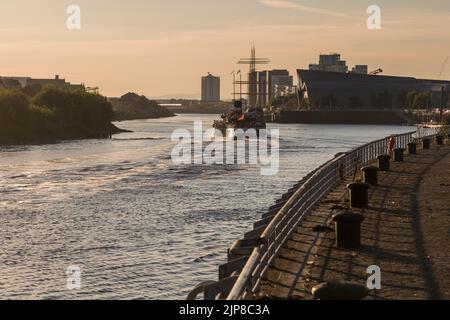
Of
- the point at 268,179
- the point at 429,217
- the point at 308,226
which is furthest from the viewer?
the point at 268,179

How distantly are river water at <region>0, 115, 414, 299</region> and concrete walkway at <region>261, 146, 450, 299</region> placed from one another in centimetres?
502

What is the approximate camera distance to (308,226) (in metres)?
25.3

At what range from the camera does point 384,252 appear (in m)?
21.0

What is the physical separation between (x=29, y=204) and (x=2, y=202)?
2476mm

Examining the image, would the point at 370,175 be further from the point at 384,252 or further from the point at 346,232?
the point at 384,252

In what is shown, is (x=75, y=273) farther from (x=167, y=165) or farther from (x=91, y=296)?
(x=167, y=165)

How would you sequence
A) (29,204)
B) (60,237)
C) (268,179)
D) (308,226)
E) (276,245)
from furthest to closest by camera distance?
(268,179) → (29,204) → (60,237) → (308,226) → (276,245)

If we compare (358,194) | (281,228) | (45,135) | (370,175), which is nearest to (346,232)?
(281,228)

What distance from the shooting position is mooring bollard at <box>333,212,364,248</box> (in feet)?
69.6

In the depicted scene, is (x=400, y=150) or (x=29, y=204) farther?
(x=400, y=150)

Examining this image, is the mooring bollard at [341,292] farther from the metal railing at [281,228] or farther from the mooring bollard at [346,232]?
the mooring bollard at [346,232]

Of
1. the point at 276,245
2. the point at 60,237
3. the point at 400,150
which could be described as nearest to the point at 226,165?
the point at 400,150

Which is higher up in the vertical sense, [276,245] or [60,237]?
[276,245]

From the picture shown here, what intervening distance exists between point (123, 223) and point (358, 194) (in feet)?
50.1
